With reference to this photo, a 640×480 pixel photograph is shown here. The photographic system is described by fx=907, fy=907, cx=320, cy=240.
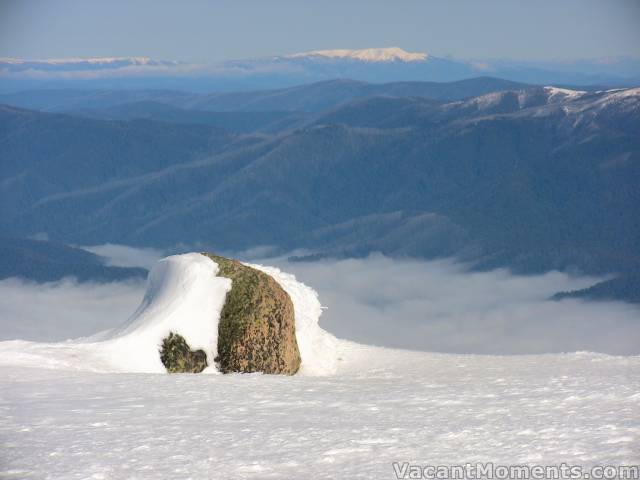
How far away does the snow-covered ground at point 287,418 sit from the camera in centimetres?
1509

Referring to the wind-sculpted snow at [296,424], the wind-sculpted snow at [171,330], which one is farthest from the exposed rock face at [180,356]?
the wind-sculpted snow at [296,424]

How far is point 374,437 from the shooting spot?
1681 cm

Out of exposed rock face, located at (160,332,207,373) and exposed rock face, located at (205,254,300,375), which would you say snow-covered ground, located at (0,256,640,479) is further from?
exposed rock face, located at (205,254,300,375)

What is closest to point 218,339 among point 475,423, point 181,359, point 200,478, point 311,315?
point 181,359

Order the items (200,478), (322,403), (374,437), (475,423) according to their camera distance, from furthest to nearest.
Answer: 1. (322,403)
2. (475,423)
3. (374,437)
4. (200,478)

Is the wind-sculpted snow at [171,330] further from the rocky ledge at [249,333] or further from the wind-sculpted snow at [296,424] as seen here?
the wind-sculpted snow at [296,424]

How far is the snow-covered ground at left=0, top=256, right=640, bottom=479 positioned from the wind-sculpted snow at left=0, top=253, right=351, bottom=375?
0.43 ft

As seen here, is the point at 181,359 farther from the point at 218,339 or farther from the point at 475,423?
the point at 475,423

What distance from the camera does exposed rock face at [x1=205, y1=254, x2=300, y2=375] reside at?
32281mm

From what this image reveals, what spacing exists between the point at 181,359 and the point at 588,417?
1635cm

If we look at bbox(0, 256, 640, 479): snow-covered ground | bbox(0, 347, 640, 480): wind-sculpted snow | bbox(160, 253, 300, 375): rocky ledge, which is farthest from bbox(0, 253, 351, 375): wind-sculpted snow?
bbox(0, 347, 640, 480): wind-sculpted snow

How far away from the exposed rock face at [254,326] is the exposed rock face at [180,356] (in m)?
0.84

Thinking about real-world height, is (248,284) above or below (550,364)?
above

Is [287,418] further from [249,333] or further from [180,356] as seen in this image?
[249,333]
